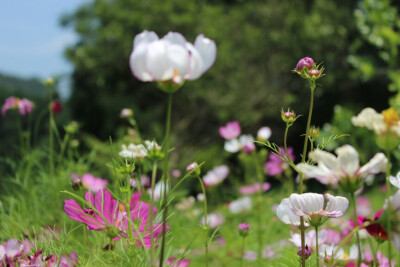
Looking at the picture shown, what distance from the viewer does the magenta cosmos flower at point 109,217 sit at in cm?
57

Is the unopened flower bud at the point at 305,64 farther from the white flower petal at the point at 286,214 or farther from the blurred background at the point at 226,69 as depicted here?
the blurred background at the point at 226,69

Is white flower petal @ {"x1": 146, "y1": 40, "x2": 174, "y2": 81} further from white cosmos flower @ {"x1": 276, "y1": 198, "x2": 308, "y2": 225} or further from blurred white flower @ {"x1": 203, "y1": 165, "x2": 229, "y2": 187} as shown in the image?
blurred white flower @ {"x1": 203, "y1": 165, "x2": 229, "y2": 187}

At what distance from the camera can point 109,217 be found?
0.60 metres

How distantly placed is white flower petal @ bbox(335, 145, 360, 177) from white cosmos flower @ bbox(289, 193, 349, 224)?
11 centimetres

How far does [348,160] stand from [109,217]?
31 cm

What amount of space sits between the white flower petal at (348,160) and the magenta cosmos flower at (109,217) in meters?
0.22

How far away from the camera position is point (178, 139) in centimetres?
641

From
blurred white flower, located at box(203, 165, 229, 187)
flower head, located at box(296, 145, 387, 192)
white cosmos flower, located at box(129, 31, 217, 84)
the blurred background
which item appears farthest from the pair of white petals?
the blurred background

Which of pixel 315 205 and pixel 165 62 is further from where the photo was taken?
pixel 315 205

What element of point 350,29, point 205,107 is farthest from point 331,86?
point 205,107

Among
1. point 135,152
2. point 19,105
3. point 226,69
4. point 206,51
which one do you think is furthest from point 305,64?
point 226,69

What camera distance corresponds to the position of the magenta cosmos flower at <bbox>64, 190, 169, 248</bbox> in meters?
0.57

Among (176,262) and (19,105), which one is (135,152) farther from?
(19,105)

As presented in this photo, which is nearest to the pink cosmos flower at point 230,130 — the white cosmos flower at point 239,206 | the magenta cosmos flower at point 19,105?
the white cosmos flower at point 239,206
